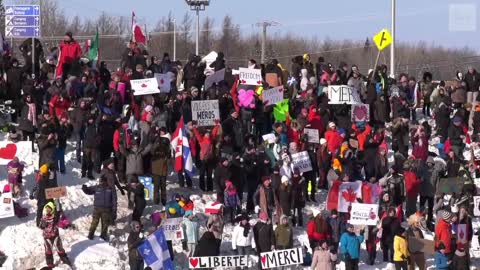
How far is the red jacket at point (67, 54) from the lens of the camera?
3005 centimetres

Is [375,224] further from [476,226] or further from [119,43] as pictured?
[119,43]

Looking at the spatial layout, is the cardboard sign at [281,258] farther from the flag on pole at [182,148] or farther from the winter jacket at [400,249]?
the flag on pole at [182,148]

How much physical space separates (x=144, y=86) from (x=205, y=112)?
7.10 feet

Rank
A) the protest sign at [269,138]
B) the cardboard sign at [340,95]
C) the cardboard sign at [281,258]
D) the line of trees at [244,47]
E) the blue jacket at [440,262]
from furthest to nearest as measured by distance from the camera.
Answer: the line of trees at [244,47], the cardboard sign at [340,95], the protest sign at [269,138], the blue jacket at [440,262], the cardboard sign at [281,258]

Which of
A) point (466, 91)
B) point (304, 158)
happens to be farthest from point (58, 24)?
point (304, 158)

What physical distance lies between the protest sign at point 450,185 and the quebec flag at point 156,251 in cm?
848

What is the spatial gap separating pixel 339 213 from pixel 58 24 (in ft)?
235

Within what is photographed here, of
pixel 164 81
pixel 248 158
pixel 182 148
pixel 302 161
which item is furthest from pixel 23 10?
pixel 302 161

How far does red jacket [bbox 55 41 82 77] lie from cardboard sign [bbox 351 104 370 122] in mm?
8067

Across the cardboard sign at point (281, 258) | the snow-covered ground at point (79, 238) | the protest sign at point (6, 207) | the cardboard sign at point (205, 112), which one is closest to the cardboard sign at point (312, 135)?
the cardboard sign at point (205, 112)

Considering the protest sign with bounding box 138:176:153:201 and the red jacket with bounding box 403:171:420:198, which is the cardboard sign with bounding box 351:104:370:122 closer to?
the red jacket with bounding box 403:171:420:198

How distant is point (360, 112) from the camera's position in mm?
30969

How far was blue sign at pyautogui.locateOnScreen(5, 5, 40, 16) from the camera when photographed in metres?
29.0

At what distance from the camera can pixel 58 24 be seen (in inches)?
3696
